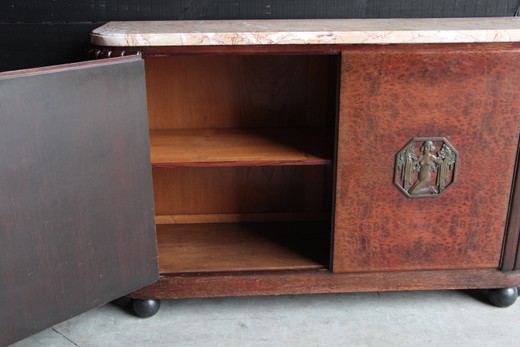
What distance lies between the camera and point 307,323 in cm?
190

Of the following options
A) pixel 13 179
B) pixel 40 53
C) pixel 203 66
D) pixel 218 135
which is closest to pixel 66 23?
pixel 40 53

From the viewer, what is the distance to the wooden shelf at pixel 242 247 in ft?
6.35

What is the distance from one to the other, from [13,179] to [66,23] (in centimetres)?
93

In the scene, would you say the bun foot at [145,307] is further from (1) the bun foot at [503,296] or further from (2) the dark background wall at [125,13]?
(1) the bun foot at [503,296]

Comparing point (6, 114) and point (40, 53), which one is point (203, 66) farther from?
point (6, 114)

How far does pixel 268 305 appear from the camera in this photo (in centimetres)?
200

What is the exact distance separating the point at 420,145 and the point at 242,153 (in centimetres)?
54

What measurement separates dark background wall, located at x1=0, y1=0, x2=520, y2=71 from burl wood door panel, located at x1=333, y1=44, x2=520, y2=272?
510 millimetres

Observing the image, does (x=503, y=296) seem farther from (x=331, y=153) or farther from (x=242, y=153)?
(x=242, y=153)

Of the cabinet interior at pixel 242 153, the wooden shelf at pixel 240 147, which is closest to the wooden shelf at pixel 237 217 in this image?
the cabinet interior at pixel 242 153

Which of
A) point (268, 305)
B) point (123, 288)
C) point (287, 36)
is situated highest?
point (287, 36)

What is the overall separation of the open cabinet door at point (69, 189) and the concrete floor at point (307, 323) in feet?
0.97

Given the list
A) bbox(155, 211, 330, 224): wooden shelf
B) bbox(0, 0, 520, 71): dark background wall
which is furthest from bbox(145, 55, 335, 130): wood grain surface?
bbox(155, 211, 330, 224): wooden shelf

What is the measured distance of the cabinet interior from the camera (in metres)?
1.98
